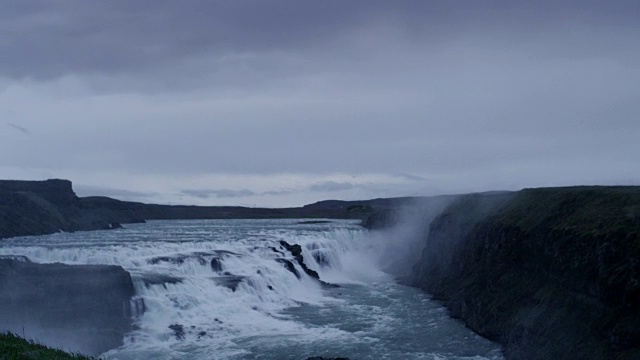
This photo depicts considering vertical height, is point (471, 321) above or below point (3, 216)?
below

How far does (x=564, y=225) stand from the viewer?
74.9 ft

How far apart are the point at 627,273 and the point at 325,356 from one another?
10.5 meters

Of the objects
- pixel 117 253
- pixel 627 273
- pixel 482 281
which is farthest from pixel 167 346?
pixel 627 273

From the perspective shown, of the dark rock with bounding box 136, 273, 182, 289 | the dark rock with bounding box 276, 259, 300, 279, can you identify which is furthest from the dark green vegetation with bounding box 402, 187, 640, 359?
the dark rock with bounding box 136, 273, 182, 289

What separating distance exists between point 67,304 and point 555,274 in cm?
1847

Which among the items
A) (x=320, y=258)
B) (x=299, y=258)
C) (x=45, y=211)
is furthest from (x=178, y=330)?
(x=45, y=211)

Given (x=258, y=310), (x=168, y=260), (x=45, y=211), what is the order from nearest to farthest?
(x=258, y=310) < (x=168, y=260) < (x=45, y=211)

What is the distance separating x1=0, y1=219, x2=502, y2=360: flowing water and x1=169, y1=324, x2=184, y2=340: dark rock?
0.15 feet

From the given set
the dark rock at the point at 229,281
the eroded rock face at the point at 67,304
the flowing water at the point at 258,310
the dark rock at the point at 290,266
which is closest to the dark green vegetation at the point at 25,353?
the flowing water at the point at 258,310

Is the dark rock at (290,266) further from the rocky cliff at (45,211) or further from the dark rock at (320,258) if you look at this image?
the rocky cliff at (45,211)

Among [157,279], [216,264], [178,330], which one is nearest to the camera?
[178,330]

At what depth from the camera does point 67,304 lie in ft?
83.7

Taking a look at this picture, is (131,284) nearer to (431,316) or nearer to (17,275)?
(17,275)

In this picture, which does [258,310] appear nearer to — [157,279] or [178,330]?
[157,279]
